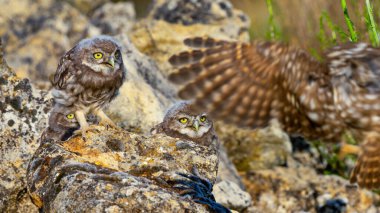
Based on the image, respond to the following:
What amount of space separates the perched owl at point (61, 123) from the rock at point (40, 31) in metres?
4.91

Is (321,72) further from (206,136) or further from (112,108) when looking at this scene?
Result: (112,108)

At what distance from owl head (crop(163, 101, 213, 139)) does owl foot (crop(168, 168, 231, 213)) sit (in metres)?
1.84

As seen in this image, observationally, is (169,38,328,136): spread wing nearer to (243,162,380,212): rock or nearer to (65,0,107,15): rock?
(243,162,380,212): rock

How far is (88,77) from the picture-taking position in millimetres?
6355

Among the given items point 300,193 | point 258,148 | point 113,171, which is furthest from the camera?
point 258,148

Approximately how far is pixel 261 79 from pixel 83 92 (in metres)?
1.59

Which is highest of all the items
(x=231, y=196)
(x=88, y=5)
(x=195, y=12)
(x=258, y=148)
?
(x=88, y=5)

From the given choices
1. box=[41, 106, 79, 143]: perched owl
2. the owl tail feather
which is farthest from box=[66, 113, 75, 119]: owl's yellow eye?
the owl tail feather

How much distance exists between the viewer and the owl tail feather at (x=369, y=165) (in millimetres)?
6105

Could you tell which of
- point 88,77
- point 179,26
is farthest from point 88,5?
point 88,77

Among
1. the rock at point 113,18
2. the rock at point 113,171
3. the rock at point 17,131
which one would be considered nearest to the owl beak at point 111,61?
the rock at point 17,131

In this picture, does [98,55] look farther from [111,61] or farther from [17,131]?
[17,131]

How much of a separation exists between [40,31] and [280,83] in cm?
774

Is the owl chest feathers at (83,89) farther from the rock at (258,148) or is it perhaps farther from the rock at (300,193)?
the rock at (258,148)
